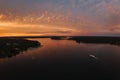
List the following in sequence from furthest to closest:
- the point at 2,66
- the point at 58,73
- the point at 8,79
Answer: the point at 2,66, the point at 58,73, the point at 8,79

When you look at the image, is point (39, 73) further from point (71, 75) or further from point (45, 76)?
point (71, 75)

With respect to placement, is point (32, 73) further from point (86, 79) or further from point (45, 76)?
point (86, 79)

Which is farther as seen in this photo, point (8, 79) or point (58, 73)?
point (58, 73)

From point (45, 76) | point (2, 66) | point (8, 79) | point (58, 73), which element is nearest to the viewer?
point (8, 79)

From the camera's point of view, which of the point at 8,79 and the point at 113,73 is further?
the point at 113,73

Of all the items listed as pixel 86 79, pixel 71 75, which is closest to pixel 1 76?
pixel 71 75

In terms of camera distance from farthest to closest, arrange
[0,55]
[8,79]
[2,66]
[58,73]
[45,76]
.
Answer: [0,55], [2,66], [58,73], [45,76], [8,79]

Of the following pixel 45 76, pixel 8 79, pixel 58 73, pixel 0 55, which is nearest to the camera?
pixel 8 79

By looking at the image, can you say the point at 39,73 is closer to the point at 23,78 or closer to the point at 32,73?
the point at 32,73

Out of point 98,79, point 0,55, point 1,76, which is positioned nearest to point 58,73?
point 98,79
